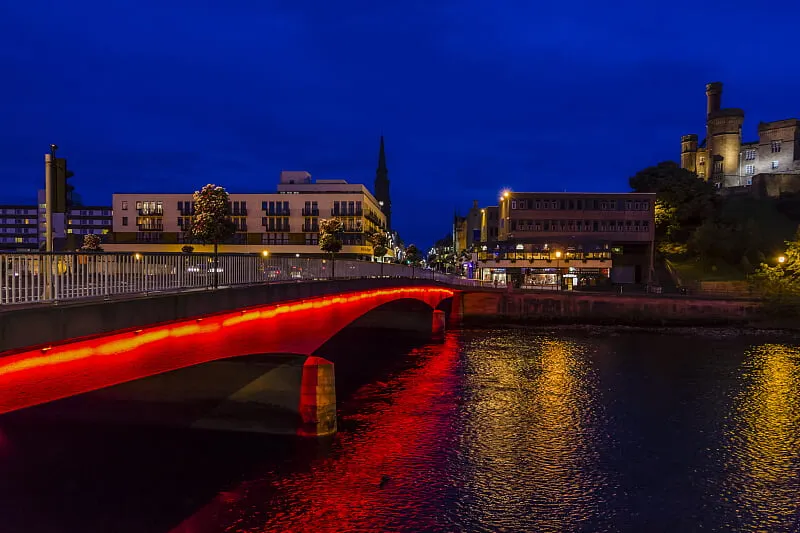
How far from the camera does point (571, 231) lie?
115625 mm

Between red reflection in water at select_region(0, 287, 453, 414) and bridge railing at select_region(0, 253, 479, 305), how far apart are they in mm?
1078

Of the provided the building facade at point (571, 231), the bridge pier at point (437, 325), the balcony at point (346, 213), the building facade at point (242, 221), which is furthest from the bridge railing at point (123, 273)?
the balcony at point (346, 213)

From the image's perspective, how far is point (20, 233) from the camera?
196 m

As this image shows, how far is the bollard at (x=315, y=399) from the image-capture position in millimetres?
26312

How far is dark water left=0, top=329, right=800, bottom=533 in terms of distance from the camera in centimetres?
1972

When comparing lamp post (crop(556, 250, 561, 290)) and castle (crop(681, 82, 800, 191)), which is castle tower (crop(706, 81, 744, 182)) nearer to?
castle (crop(681, 82, 800, 191))

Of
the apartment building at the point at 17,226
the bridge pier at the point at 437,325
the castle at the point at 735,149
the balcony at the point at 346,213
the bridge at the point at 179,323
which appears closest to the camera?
the bridge at the point at 179,323

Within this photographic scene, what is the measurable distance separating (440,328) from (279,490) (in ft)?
152

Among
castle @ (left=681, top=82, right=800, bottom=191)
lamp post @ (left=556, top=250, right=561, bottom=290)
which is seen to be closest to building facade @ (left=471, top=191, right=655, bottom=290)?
lamp post @ (left=556, top=250, right=561, bottom=290)

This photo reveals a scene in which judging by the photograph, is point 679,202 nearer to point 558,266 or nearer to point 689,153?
point 558,266

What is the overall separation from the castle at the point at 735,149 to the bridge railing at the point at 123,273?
14578cm

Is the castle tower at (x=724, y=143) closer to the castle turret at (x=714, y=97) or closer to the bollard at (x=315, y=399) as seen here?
the castle turret at (x=714, y=97)

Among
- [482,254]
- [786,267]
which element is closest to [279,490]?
[786,267]

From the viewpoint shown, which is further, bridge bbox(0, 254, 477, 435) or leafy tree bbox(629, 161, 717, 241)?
leafy tree bbox(629, 161, 717, 241)
